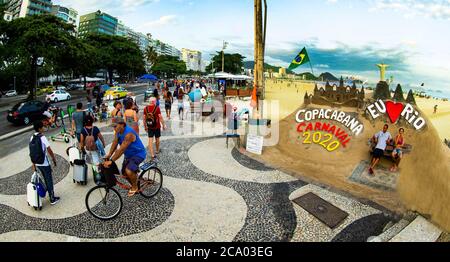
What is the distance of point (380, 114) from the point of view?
27.7 ft

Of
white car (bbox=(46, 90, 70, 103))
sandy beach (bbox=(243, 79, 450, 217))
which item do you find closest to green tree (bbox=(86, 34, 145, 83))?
white car (bbox=(46, 90, 70, 103))

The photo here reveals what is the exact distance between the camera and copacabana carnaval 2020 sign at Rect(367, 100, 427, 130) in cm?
761

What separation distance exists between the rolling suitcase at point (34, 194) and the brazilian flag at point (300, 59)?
10.1 meters

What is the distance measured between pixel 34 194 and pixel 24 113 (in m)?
12.1

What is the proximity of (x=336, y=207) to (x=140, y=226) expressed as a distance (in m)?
4.24

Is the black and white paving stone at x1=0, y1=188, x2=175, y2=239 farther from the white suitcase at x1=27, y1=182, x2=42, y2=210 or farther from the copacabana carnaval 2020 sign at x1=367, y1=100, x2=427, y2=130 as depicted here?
the copacabana carnaval 2020 sign at x1=367, y1=100, x2=427, y2=130

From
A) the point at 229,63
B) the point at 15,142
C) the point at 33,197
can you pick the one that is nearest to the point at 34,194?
the point at 33,197

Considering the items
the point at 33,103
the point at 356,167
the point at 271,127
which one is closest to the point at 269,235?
the point at 356,167

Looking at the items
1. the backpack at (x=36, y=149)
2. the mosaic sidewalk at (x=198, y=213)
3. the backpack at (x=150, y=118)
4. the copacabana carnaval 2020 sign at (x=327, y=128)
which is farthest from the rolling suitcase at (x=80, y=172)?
the copacabana carnaval 2020 sign at (x=327, y=128)

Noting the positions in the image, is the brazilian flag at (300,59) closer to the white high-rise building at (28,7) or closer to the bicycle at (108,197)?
the bicycle at (108,197)

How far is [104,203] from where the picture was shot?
521 cm

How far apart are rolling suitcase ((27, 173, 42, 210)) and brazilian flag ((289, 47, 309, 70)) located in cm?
1008

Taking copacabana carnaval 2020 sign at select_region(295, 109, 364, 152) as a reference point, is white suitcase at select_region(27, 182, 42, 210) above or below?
below
